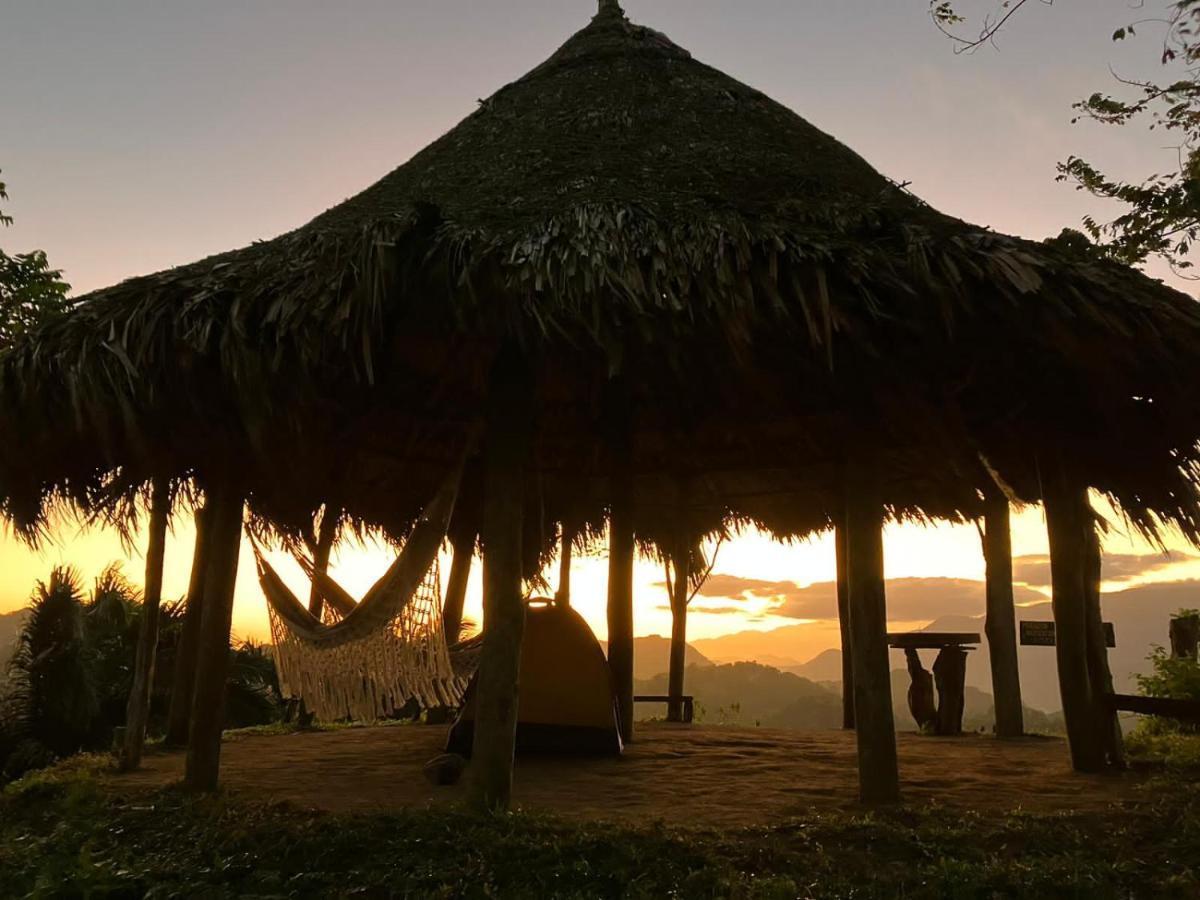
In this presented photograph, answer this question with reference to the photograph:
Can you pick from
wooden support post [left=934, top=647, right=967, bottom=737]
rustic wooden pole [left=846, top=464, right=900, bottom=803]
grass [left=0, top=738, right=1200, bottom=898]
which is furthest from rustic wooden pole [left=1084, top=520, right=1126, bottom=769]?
wooden support post [left=934, top=647, right=967, bottom=737]

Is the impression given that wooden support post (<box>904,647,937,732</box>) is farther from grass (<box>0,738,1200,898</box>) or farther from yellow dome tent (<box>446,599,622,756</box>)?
grass (<box>0,738,1200,898</box>)

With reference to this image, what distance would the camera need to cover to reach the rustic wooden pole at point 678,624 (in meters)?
9.57

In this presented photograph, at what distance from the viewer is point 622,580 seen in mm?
6859

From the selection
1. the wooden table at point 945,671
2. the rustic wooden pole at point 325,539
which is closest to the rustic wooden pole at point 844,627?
the wooden table at point 945,671

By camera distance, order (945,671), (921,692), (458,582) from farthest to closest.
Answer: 1. (458,582)
2. (921,692)
3. (945,671)

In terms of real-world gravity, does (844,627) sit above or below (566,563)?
below

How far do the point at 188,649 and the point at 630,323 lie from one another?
4.23m

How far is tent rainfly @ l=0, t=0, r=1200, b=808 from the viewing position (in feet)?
12.5

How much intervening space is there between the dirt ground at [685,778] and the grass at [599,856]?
36cm

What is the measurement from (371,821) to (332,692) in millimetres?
958

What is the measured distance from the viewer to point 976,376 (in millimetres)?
4512

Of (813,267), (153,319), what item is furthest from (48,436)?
(813,267)

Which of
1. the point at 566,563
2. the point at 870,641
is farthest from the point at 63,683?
the point at 870,641

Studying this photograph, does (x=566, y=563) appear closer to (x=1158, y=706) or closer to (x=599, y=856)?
(x=1158, y=706)
